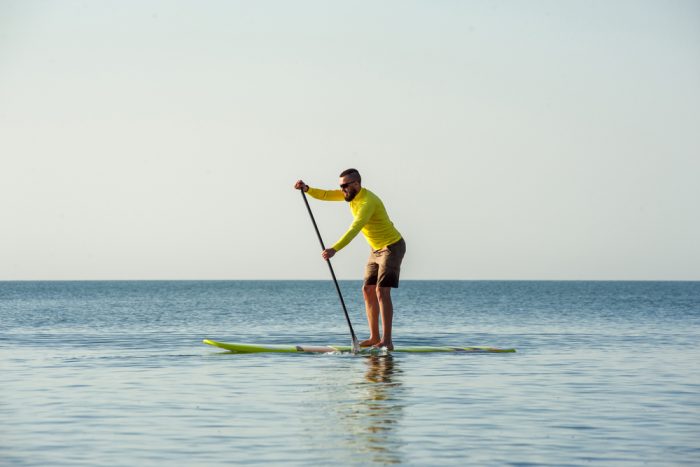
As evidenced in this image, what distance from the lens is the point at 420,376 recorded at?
12.2 metres

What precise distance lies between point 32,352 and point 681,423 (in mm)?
11231

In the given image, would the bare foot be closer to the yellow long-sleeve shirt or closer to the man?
the man

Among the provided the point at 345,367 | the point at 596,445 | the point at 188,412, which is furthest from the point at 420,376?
the point at 596,445

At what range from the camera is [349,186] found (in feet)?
45.9

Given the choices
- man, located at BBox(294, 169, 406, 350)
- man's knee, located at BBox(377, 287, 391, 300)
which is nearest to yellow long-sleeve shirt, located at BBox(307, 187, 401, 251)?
man, located at BBox(294, 169, 406, 350)

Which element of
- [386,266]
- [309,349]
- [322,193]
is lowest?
[309,349]

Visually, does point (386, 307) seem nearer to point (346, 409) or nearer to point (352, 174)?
point (352, 174)

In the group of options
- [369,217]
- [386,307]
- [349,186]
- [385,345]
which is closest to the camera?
[369,217]

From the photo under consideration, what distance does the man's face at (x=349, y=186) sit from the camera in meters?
14.0

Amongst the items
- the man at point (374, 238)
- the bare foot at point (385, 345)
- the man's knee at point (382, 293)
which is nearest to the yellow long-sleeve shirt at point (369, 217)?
the man at point (374, 238)

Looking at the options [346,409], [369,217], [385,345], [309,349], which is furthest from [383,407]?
[309,349]

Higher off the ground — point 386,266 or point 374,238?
point 374,238

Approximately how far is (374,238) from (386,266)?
1.46 ft

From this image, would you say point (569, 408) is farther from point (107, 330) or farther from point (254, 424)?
point (107, 330)
